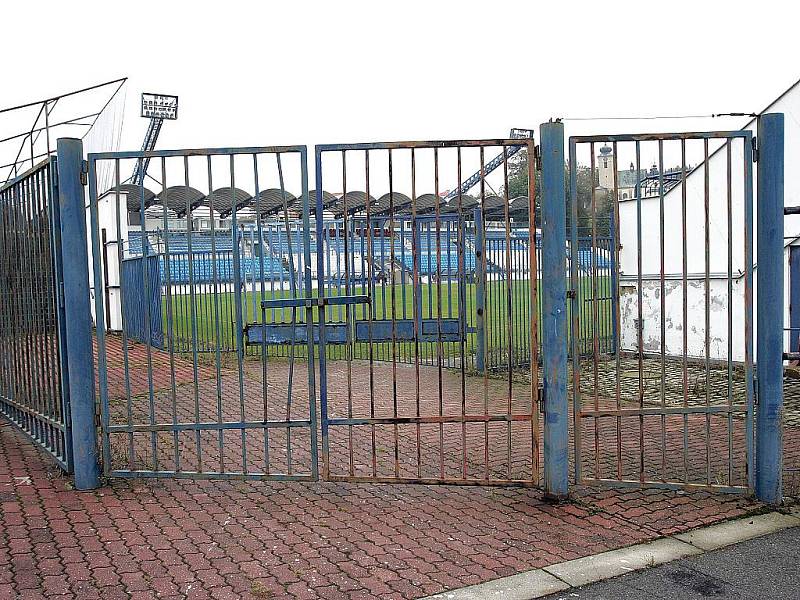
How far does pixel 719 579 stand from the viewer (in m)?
4.32

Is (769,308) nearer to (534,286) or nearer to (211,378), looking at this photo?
(534,286)

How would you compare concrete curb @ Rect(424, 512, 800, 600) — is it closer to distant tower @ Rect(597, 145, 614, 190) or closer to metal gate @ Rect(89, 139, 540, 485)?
metal gate @ Rect(89, 139, 540, 485)

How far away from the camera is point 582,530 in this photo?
5070 mm

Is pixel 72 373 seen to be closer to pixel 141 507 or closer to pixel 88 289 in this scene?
pixel 88 289

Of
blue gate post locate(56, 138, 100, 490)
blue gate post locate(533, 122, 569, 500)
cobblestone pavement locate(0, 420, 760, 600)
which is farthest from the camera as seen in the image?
blue gate post locate(56, 138, 100, 490)

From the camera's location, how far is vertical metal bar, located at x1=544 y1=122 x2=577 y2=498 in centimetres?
535

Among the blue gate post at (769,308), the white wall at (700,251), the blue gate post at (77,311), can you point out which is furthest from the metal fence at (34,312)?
the white wall at (700,251)

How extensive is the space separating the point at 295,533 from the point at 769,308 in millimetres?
3480

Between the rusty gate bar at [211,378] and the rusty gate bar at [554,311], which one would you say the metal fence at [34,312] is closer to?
the rusty gate bar at [211,378]

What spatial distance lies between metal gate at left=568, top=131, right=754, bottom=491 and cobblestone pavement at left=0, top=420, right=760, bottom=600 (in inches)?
20.4

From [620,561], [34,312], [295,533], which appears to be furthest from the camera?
[34,312]

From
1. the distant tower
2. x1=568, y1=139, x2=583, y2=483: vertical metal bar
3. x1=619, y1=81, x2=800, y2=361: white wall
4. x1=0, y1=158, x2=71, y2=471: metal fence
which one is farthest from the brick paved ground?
x1=619, y1=81, x2=800, y2=361: white wall

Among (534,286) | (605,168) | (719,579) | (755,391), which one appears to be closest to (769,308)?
(755,391)

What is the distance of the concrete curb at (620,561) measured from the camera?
13.7 ft
